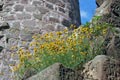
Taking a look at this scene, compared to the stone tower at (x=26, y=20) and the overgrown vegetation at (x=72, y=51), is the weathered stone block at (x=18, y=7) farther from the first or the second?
the overgrown vegetation at (x=72, y=51)

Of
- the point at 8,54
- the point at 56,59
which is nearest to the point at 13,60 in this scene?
the point at 8,54

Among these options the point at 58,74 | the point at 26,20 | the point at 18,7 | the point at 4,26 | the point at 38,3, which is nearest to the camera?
the point at 58,74

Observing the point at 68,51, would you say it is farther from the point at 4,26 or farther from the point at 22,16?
the point at 22,16

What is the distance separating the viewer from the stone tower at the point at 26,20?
8023 mm

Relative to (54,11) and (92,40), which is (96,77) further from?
→ (54,11)

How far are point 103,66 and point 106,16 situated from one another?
73.4 inches

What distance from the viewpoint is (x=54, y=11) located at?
8812 mm

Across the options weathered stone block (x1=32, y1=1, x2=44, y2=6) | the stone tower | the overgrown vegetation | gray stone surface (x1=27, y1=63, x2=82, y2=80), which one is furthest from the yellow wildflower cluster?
weathered stone block (x1=32, y1=1, x2=44, y2=6)

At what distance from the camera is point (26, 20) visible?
8.42 m

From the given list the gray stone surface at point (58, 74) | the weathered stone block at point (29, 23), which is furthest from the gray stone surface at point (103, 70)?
the weathered stone block at point (29, 23)

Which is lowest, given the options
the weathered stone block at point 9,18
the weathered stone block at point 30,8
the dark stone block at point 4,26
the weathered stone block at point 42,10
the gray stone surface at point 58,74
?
the dark stone block at point 4,26

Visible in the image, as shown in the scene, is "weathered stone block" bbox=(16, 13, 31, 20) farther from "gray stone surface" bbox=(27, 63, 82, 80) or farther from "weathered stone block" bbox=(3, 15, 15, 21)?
"gray stone surface" bbox=(27, 63, 82, 80)

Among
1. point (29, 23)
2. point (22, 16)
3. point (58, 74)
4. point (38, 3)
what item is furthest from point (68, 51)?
point (38, 3)

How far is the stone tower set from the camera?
8.02 m
